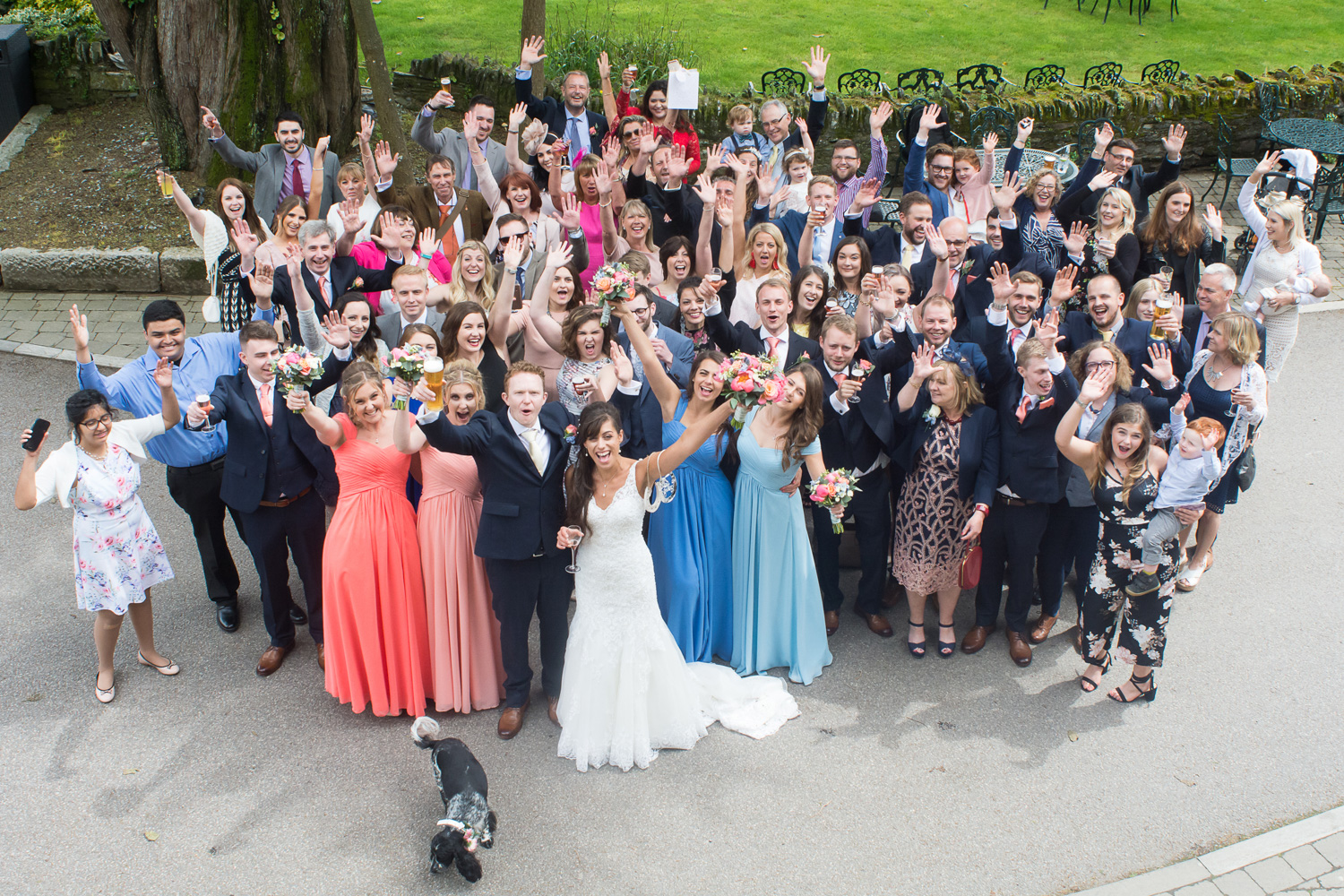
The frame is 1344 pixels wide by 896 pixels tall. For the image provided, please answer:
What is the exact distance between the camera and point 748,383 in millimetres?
4895

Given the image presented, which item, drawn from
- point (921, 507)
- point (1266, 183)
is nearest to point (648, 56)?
point (1266, 183)

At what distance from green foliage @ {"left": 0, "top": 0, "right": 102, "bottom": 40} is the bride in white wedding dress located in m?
13.1

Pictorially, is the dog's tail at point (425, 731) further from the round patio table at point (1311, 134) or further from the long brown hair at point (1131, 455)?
the round patio table at point (1311, 134)

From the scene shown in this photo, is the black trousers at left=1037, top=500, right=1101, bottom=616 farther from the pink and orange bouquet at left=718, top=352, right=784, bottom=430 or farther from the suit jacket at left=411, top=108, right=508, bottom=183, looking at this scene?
the suit jacket at left=411, top=108, right=508, bottom=183

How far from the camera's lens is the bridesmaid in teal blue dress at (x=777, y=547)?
5.67 m

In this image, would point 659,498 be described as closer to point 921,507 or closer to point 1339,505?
point 921,507

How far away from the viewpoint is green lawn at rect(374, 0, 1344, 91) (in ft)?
57.6

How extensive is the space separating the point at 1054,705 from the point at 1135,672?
0.51 metres

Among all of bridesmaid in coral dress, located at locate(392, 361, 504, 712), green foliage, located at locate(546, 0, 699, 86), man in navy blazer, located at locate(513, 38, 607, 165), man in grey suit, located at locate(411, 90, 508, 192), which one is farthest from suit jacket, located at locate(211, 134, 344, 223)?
green foliage, located at locate(546, 0, 699, 86)

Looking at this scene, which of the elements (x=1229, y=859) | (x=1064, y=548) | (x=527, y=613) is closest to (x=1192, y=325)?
(x=1064, y=548)

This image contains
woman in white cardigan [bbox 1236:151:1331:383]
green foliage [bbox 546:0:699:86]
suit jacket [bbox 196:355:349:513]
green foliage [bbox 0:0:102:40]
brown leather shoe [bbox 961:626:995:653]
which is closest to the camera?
suit jacket [bbox 196:355:349:513]

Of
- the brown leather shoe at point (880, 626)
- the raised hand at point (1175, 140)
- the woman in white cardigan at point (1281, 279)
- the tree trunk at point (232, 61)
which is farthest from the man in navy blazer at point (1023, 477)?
the tree trunk at point (232, 61)

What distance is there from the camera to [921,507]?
19.9 ft

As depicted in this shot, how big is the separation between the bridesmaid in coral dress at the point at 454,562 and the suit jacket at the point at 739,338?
1746mm
